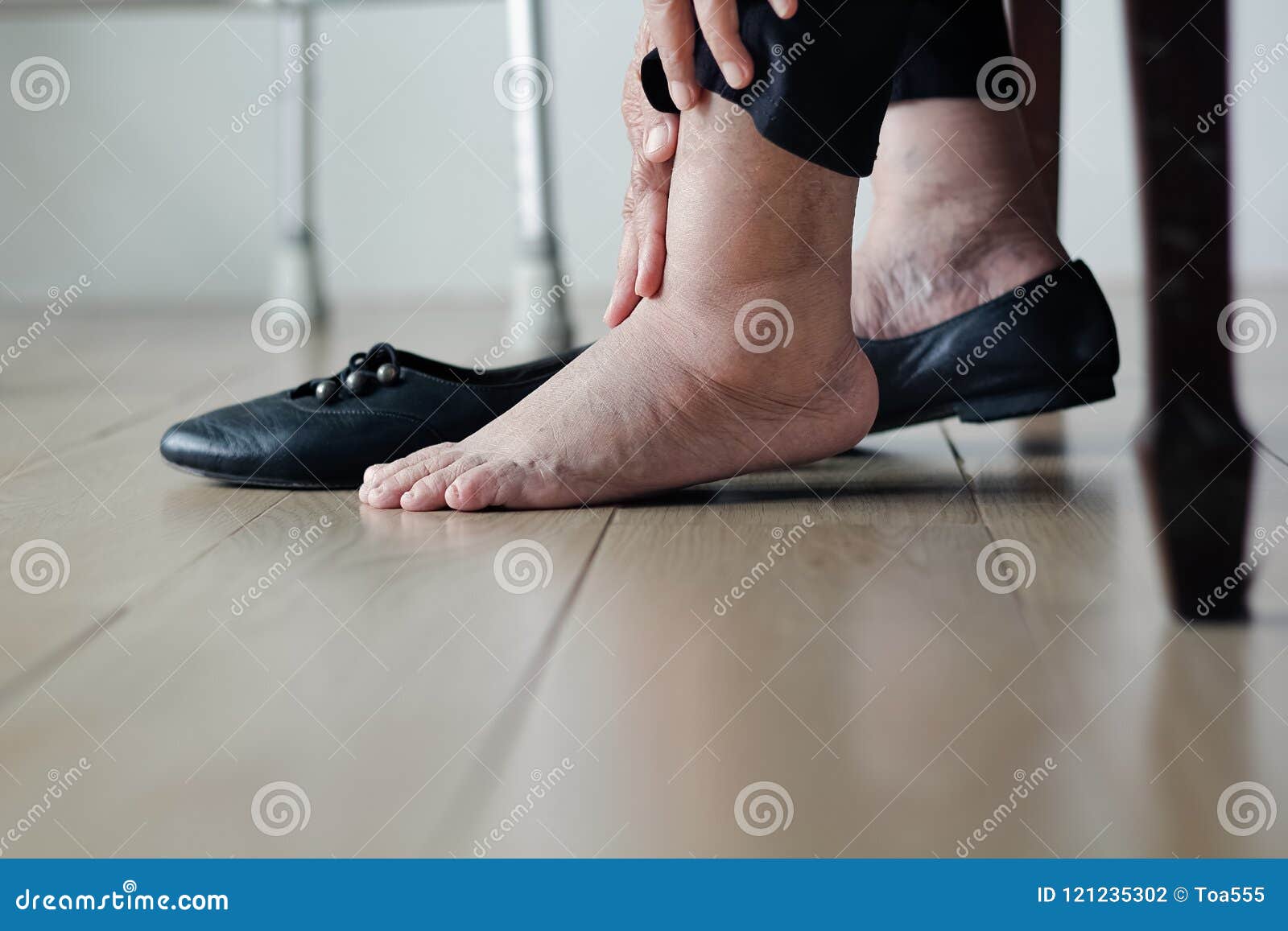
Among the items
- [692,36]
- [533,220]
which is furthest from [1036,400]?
[533,220]

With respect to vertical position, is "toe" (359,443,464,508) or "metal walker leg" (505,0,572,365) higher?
"metal walker leg" (505,0,572,365)

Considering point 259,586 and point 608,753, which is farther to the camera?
point 259,586

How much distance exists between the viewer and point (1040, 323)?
35.7 inches

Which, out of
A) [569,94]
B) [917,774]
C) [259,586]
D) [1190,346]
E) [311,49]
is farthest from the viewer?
[569,94]

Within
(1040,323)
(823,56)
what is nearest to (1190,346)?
(1040,323)

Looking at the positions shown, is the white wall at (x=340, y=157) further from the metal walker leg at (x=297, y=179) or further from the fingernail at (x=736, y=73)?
the fingernail at (x=736, y=73)

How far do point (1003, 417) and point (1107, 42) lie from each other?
1894mm

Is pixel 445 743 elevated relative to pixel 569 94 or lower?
lower

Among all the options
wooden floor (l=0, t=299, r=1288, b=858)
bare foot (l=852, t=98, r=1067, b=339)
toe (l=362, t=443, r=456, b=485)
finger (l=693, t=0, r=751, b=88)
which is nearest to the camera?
wooden floor (l=0, t=299, r=1288, b=858)

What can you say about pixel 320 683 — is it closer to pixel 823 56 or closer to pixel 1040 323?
pixel 823 56

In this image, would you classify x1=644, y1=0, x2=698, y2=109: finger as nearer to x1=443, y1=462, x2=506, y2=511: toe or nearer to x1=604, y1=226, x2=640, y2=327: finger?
x1=604, y1=226, x2=640, y2=327: finger

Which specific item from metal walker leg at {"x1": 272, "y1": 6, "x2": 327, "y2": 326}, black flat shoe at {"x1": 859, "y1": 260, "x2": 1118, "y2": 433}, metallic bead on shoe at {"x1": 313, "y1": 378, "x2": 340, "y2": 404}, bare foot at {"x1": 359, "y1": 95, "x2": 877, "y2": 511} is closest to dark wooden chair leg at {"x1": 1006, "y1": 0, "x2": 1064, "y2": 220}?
black flat shoe at {"x1": 859, "y1": 260, "x2": 1118, "y2": 433}

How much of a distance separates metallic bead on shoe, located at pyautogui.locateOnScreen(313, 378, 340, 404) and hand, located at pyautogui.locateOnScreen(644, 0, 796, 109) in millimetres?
323

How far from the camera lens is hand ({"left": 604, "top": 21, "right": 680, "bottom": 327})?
0.79 metres
